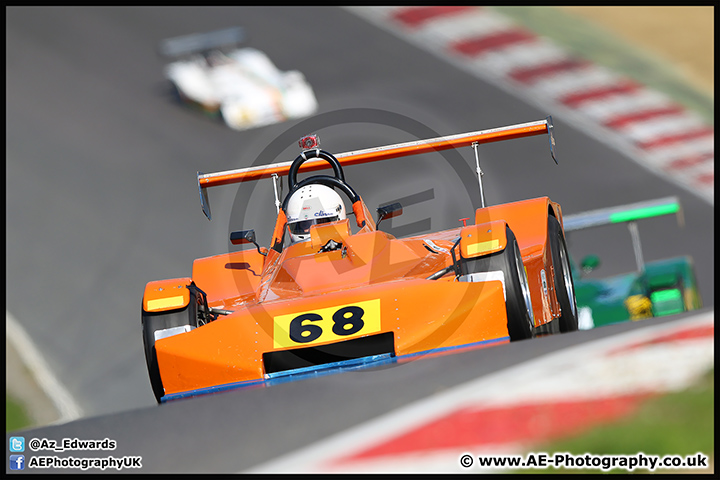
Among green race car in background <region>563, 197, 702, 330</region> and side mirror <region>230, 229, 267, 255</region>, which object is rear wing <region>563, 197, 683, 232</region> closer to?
green race car in background <region>563, 197, 702, 330</region>

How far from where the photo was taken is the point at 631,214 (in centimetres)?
787

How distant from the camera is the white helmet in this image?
6227 millimetres

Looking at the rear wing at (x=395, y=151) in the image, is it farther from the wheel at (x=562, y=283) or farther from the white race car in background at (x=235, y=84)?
the white race car in background at (x=235, y=84)

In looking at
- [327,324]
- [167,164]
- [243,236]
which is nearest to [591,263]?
[243,236]

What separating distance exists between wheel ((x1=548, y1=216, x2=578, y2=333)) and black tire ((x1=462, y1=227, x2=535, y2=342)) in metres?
1.12

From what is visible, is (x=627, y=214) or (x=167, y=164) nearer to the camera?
(x=627, y=214)

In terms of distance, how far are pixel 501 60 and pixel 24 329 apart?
27.8 feet

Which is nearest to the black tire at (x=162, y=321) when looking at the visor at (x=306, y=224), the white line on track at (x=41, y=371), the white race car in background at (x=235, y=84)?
the visor at (x=306, y=224)

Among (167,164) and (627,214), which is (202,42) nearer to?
(167,164)

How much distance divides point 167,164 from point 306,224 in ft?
21.7

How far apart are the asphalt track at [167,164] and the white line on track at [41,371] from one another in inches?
3.2

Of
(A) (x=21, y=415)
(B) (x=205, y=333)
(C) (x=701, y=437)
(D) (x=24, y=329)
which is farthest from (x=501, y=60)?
(C) (x=701, y=437)

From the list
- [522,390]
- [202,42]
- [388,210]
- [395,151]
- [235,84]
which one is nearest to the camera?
[522,390]

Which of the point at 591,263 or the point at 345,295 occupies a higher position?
the point at 591,263
